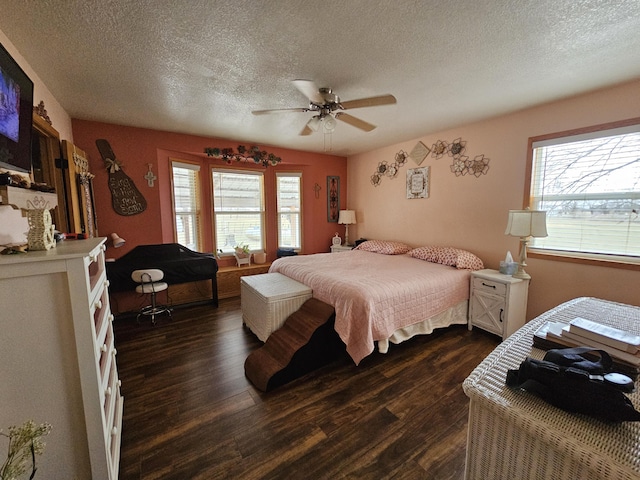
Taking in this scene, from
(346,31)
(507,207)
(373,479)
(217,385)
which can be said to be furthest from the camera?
(507,207)

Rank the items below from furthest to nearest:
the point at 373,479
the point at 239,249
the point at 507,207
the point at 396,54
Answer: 1. the point at 239,249
2. the point at 507,207
3. the point at 396,54
4. the point at 373,479

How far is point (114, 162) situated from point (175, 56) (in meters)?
2.09

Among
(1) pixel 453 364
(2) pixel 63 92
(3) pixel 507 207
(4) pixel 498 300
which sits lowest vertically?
(1) pixel 453 364

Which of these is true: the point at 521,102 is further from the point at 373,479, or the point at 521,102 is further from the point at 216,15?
the point at 373,479

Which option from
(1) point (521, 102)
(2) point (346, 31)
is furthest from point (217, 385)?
(1) point (521, 102)

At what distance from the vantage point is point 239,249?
4418mm

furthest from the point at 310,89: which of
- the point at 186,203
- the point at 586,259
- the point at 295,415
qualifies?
the point at 586,259

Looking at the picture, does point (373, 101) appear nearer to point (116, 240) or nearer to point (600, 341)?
point (600, 341)

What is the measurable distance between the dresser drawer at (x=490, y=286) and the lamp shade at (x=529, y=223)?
55 centimetres

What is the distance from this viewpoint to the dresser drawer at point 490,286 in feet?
8.84

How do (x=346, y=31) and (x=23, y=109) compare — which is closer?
(x=23, y=109)

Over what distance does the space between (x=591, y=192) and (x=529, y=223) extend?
2.00 feet

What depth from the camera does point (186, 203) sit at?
4008 mm

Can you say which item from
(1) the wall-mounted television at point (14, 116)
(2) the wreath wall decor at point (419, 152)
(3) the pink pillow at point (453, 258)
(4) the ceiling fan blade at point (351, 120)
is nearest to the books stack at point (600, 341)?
(3) the pink pillow at point (453, 258)
